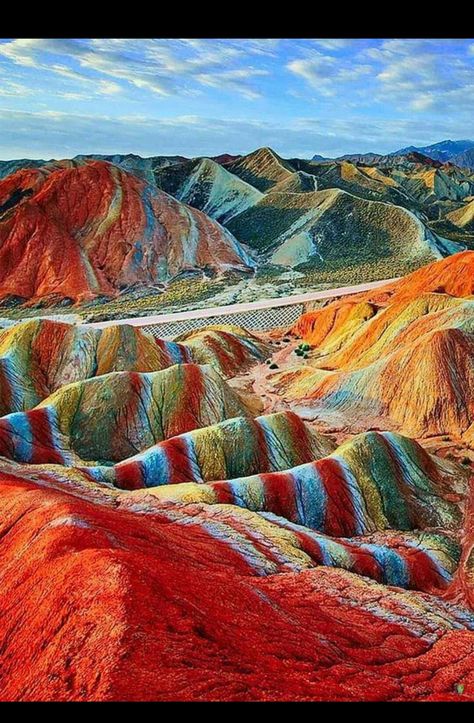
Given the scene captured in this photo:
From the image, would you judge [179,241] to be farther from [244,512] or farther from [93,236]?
[244,512]

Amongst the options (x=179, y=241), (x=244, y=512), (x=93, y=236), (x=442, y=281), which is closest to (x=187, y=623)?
(x=244, y=512)

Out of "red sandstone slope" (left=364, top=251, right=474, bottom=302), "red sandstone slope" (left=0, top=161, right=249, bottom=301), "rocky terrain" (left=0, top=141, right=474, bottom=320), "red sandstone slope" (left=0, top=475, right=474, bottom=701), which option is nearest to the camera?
"red sandstone slope" (left=0, top=475, right=474, bottom=701)

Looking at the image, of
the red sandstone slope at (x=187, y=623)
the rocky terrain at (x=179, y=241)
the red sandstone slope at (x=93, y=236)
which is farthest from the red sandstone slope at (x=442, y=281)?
the red sandstone slope at (x=187, y=623)

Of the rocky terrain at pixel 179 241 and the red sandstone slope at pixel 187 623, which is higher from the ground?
the red sandstone slope at pixel 187 623

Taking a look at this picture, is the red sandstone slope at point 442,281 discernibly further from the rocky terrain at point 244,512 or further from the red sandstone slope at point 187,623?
the red sandstone slope at point 187,623

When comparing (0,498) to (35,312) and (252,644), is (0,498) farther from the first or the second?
(35,312)

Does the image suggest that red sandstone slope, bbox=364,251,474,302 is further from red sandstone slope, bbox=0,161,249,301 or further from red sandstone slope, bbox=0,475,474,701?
red sandstone slope, bbox=0,475,474,701

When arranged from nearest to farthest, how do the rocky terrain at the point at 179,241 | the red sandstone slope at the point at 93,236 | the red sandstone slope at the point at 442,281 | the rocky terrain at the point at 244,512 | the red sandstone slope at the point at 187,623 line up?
the red sandstone slope at the point at 187,623, the rocky terrain at the point at 244,512, the red sandstone slope at the point at 442,281, the rocky terrain at the point at 179,241, the red sandstone slope at the point at 93,236

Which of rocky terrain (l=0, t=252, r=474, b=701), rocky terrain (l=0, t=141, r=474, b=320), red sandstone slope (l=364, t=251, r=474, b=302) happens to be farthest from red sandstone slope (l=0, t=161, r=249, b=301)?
red sandstone slope (l=364, t=251, r=474, b=302)
